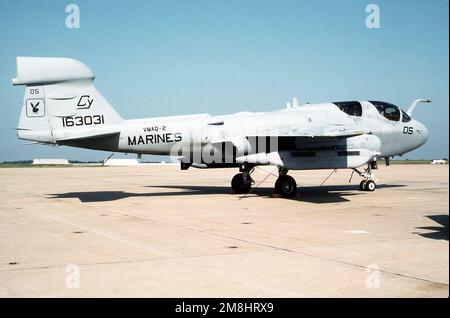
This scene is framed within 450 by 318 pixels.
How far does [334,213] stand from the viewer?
498 inches

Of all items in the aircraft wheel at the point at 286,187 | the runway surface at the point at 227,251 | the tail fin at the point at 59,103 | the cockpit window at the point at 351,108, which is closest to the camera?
the runway surface at the point at 227,251

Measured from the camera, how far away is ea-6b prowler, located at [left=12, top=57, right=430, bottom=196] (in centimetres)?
1548

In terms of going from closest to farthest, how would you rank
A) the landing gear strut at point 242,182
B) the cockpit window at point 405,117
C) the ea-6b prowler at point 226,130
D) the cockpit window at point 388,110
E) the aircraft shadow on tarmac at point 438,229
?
the aircraft shadow on tarmac at point 438,229, the ea-6b prowler at point 226,130, the cockpit window at point 388,110, the landing gear strut at point 242,182, the cockpit window at point 405,117

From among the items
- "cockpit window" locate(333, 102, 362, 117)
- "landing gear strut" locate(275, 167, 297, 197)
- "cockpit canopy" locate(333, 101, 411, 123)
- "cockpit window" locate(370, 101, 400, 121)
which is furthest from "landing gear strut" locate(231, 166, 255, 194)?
"cockpit window" locate(370, 101, 400, 121)

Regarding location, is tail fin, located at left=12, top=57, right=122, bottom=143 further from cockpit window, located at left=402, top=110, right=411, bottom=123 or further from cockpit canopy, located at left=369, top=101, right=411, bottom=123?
cockpit window, located at left=402, top=110, right=411, bottom=123

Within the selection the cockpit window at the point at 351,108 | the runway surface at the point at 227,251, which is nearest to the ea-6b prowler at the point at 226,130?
the cockpit window at the point at 351,108

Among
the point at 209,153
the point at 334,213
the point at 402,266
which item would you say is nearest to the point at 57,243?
the point at 402,266

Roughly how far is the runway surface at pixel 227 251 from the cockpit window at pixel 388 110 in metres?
6.24

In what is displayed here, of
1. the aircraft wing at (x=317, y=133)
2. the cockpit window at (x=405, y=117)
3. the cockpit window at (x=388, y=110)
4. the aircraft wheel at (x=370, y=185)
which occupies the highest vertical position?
the cockpit window at (x=388, y=110)

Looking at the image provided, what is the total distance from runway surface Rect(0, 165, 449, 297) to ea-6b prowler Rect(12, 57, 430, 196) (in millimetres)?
3097

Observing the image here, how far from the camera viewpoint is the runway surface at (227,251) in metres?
5.60

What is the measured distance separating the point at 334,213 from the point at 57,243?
23.5ft

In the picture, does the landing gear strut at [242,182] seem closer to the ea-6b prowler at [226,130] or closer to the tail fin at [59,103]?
the ea-6b prowler at [226,130]
